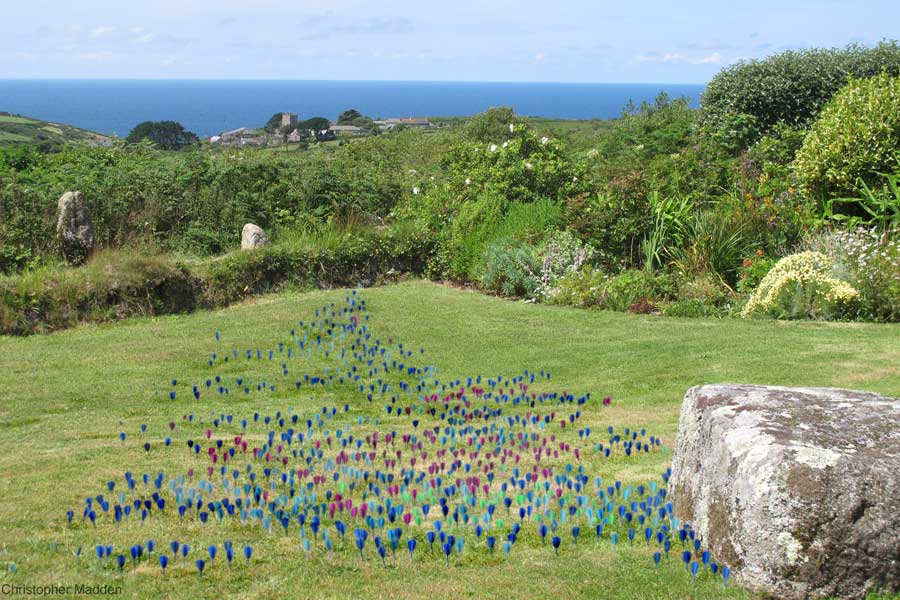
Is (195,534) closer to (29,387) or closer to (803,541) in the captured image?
(803,541)

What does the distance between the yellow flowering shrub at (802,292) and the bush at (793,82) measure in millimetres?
→ 7496

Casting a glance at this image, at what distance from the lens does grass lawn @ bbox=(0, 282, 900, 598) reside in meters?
4.05

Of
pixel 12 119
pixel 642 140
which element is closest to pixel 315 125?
pixel 12 119

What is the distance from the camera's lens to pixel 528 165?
15.4 meters

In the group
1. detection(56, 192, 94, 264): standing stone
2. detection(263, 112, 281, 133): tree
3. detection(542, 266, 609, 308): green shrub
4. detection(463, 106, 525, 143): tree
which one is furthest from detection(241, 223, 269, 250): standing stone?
detection(263, 112, 281, 133): tree

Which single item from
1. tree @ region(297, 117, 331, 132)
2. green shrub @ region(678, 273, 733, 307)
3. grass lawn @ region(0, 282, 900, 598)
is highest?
tree @ region(297, 117, 331, 132)

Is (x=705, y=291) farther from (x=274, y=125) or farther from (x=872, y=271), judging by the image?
(x=274, y=125)

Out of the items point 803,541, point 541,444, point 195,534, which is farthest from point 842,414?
point 195,534

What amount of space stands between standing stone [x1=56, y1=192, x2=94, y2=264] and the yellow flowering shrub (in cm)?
936

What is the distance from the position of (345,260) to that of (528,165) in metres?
3.89

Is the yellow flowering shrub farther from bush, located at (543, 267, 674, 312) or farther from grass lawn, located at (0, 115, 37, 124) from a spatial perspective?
grass lawn, located at (0, 115, 37, 124)

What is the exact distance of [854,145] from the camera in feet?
41.1

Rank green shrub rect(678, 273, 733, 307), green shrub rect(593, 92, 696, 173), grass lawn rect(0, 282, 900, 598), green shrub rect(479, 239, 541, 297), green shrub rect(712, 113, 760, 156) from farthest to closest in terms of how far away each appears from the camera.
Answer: green shrub rect(593, 92, 696, 173) → green shrub rect(712, 113, 760, 156) → green shrub rect(479, 239, 541, 297) → green shrub rect(678, 273, 733, 307) → grass lawn rect(0, 282, 900, 598)

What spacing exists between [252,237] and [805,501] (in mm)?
10989
